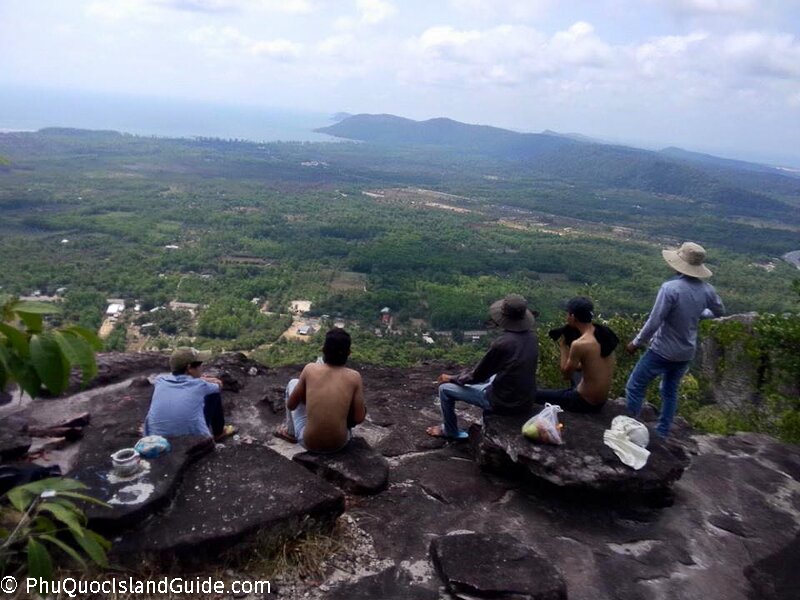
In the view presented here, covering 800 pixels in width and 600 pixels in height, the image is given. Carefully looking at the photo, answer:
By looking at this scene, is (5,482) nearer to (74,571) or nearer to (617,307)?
(74,571)

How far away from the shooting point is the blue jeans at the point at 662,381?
18.0ft

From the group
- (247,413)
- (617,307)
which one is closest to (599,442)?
(247,413)

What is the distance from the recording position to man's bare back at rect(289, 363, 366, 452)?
450 cm

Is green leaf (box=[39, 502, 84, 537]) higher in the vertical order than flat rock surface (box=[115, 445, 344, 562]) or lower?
higher

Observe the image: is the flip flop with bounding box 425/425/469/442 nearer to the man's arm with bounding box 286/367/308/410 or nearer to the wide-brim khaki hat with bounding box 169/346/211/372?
the man's arm with bounding box 286/367/308/410

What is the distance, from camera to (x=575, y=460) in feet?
14.6

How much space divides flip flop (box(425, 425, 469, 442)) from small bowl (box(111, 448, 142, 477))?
9.36ft

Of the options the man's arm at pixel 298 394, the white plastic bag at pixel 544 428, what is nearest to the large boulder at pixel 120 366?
the man's arm at pixel 298 394

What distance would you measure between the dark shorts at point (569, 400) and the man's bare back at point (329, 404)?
1825mm

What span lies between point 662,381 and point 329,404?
131 inches

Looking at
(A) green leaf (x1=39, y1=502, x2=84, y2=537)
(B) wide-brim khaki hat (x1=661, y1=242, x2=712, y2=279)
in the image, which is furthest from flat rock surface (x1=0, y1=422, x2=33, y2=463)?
(B) wide-brim khaki hat (x1=661, y1=242, x2=712, y2=279)

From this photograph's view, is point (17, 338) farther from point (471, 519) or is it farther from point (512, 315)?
point (512, 315)

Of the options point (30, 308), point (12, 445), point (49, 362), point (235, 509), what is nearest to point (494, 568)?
point (235, 509)

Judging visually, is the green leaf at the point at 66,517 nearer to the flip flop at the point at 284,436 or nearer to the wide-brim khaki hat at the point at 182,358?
the wide-brim khaki hat at the point at 182,358
